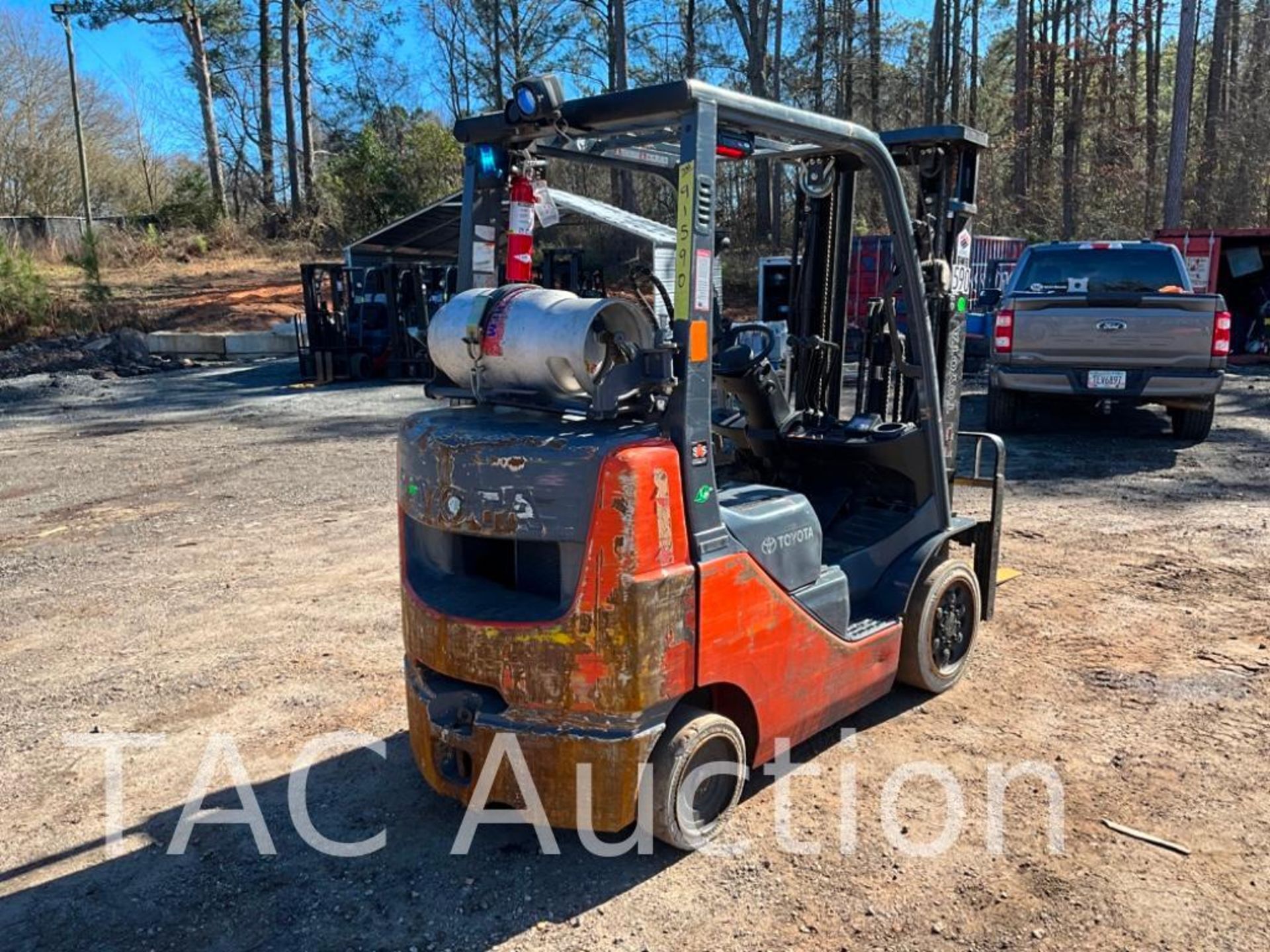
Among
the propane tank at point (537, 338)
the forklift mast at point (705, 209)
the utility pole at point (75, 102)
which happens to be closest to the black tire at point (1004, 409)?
the forklift mast at point (705, 209)

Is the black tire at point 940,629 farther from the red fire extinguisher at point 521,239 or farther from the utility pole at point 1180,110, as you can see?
the utility pole at point 1180,110

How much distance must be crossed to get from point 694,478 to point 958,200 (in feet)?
8.73

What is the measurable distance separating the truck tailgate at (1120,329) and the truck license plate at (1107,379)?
0.29 ft

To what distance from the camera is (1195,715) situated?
4402 mm

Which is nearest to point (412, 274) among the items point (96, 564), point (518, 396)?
point (96, 564)

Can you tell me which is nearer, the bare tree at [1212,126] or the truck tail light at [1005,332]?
the truck tail light at [1005,332]

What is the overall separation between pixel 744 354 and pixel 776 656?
1.54m

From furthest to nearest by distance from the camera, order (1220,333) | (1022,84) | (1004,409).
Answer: (1022,84)
(1004,409)
(1220,333)

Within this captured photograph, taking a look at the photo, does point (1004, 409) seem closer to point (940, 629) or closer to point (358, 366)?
point (940, 629)

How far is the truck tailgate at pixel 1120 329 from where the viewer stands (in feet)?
31.7

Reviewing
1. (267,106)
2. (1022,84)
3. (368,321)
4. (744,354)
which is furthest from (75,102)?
(744,354)

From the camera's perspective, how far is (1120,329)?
31.9 ft

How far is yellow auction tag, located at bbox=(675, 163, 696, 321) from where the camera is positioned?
118 inches

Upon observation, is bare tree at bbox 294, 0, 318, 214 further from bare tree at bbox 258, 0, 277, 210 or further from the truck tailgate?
the truck tailgate
